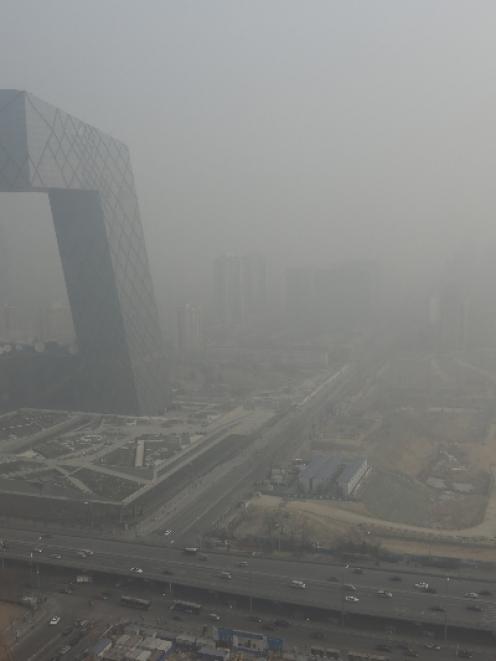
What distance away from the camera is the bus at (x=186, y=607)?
10.0 meters

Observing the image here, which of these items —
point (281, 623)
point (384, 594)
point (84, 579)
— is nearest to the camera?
point (281, 623)

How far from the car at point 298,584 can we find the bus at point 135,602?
194cm

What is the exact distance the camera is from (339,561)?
11.6 meters

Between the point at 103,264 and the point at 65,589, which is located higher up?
the point at 103,264

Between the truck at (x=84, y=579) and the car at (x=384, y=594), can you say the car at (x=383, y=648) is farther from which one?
the truck at (x=84, y=579)

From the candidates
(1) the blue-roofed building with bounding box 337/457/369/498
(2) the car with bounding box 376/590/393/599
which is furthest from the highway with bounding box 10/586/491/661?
(1) the blue-roofed building with bounding box 337/457/369/498

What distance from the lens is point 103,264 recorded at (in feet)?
64.8

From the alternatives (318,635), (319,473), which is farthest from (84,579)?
(319,473)

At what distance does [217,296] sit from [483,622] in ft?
109

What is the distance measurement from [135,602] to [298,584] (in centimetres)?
220

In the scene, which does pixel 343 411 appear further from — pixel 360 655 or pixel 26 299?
pixel 26 299

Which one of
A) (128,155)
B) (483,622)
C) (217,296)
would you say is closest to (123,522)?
(483,622)

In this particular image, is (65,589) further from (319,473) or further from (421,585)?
(319,473)

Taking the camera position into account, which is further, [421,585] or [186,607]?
[421,585]
